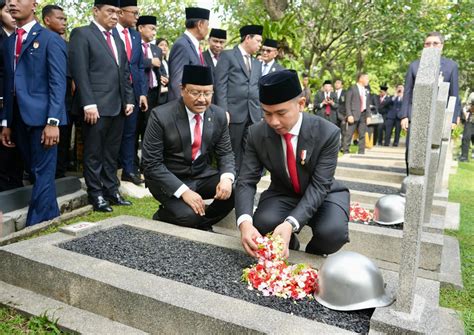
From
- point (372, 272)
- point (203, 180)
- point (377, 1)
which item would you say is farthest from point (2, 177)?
point (377, 1)

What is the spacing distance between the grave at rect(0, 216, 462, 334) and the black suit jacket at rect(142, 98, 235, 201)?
539mm

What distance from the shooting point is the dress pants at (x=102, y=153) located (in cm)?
518

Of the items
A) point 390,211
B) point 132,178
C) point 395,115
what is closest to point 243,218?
point 390,211

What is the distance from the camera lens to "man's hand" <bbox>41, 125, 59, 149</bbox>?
171 inches

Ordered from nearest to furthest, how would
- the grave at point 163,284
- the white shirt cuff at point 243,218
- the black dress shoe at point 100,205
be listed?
1. the grave at point 163,284
2. the white shirt cuff at point 243,218
3. the black dress shoe at point 100,205

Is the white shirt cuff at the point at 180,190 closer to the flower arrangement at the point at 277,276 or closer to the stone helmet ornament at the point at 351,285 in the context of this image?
the flower arrangement at the point at 277,276

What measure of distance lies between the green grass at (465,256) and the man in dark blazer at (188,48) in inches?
147

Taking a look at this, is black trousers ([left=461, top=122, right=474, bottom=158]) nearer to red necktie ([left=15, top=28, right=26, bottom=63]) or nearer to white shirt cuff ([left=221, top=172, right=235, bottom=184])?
white shirt cuff ([left=221, top=172, right=235, bottom=184])

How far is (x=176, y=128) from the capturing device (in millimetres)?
4359

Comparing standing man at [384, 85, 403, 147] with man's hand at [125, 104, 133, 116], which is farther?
standing man at [384, 85, 403, 147]

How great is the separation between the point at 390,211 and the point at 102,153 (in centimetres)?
328

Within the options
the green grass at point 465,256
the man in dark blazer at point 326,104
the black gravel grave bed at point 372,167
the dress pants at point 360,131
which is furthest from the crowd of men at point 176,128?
the man in dark blazer at point 326,104

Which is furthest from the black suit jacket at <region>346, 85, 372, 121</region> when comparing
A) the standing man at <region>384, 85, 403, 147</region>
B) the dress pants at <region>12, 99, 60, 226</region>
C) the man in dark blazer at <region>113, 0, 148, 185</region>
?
the dress pants at <region>12, 99, 60, 226</region>

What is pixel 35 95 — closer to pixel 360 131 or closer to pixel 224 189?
pixel 224 189
